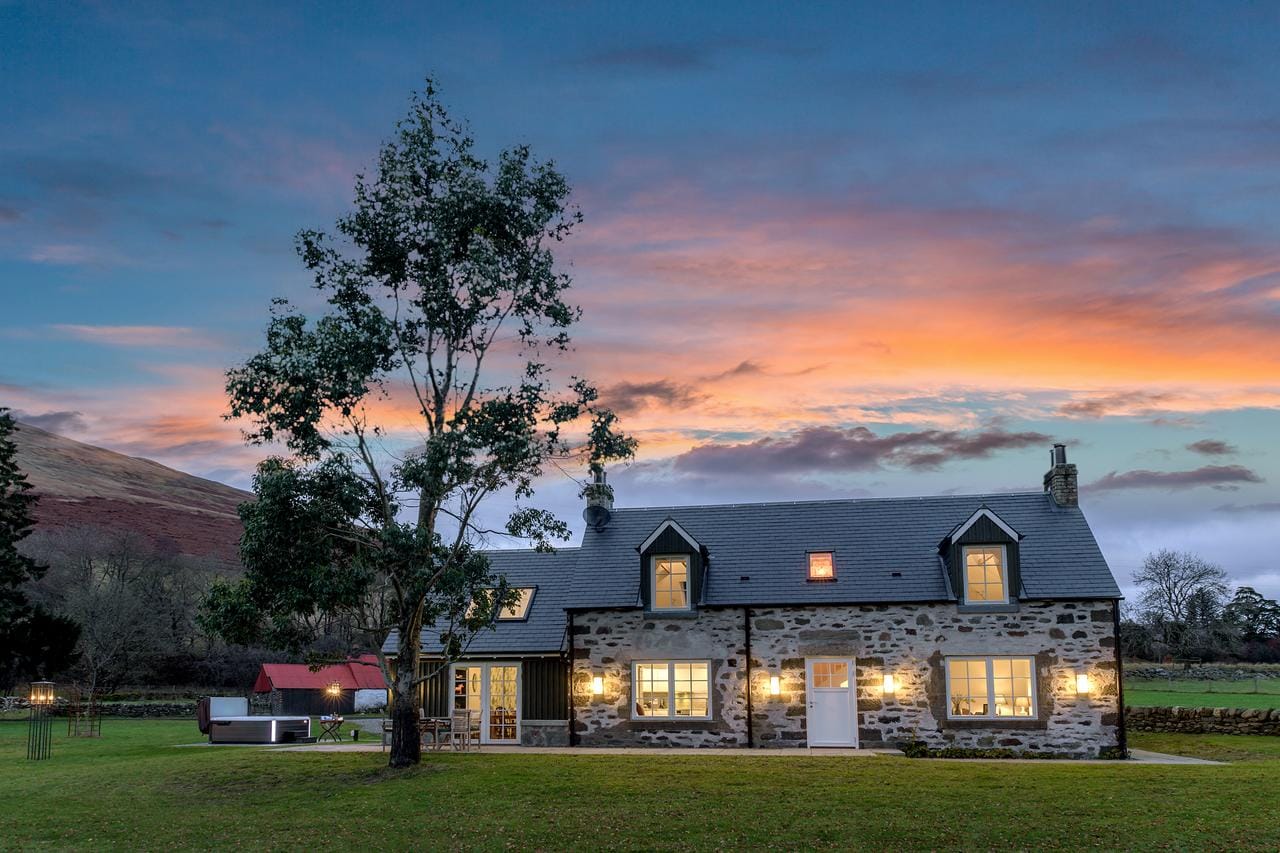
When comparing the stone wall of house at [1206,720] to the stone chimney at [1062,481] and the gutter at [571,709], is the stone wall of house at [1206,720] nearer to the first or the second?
the stone chimney at [1062,481]

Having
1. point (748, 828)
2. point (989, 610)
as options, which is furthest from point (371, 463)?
point (989, 610)

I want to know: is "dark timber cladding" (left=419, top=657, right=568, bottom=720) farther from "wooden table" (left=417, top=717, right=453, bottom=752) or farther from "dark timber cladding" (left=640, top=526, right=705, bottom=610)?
"dark timber cladding" (left=640, top=526, right=705, bottom=610)

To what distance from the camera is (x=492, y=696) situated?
29.5 metres

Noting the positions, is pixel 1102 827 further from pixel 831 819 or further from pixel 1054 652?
pixel 1054 652

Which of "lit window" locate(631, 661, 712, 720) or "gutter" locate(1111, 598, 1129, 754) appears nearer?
"gutter" locate(1111, 598, 1129, 754)

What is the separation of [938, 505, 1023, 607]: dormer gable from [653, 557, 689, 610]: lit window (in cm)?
699

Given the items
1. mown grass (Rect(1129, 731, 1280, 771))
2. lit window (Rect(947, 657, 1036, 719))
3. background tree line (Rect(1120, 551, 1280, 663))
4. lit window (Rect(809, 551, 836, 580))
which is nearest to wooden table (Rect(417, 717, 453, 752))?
lit window (Rect(809, 551, 836, 580))

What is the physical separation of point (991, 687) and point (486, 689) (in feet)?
44.1

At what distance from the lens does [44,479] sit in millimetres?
144250

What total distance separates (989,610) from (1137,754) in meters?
4.91

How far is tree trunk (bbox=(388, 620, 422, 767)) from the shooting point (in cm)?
2284

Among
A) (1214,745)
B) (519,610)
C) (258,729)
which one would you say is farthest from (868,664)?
(258,729)

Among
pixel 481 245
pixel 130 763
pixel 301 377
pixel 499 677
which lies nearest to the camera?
pixel 301 377

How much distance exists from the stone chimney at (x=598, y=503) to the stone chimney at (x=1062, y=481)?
12.9 m
